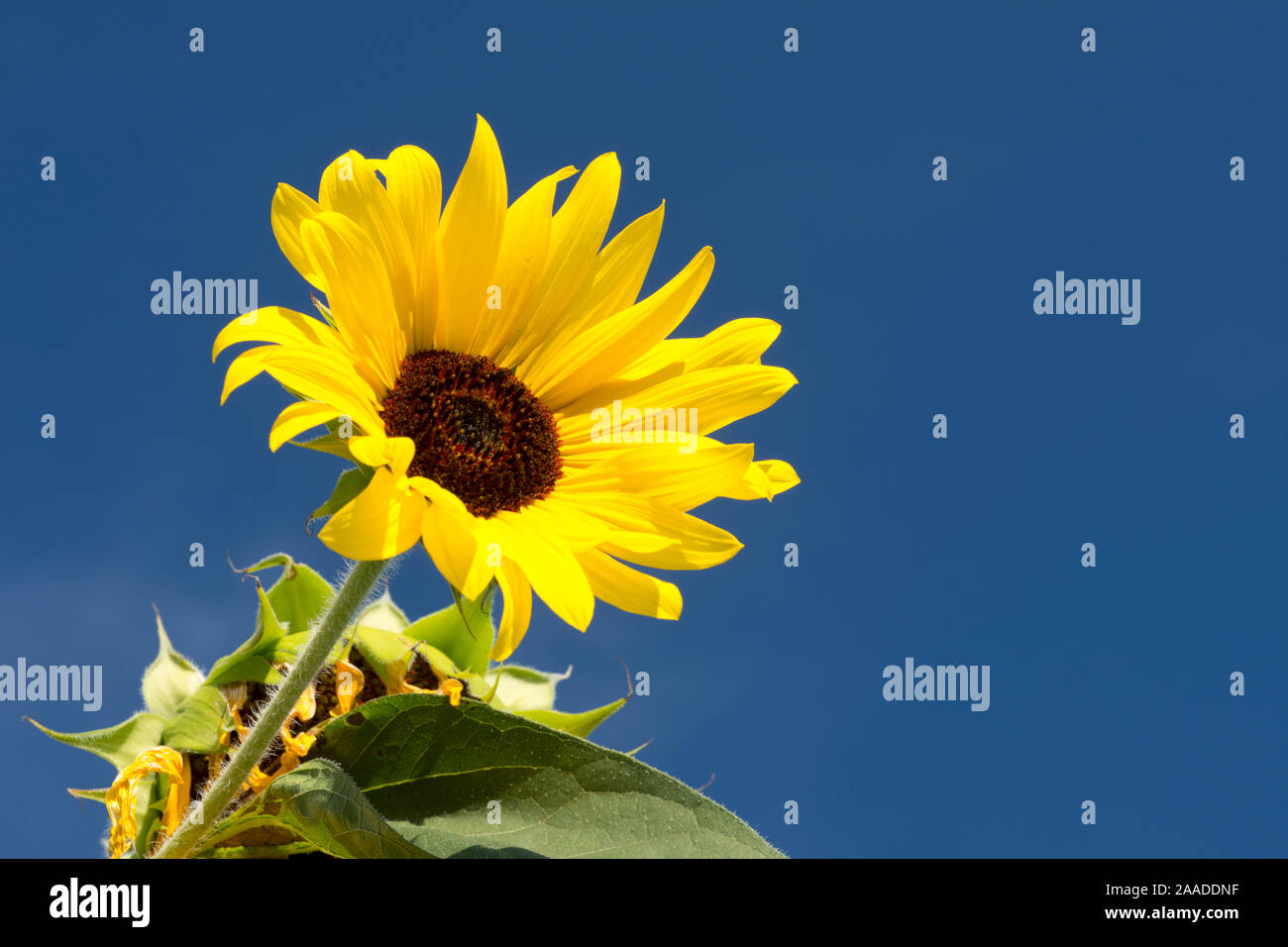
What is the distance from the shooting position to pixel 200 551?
328cm

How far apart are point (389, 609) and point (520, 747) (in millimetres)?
1089

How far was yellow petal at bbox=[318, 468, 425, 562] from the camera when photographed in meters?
1.82

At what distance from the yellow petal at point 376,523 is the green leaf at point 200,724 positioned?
934 mm

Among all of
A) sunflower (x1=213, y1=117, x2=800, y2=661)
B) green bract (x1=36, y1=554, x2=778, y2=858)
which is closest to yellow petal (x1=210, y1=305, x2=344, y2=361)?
sunflower (x1=213, y1=117, x2=800, y2=661)

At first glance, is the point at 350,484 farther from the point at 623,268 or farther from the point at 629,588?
the point at 623,268

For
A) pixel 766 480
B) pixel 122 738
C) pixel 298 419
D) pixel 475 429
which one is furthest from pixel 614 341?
pixel 122 738

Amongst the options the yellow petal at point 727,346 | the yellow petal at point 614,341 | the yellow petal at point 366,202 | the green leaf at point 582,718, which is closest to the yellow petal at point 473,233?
the yellow petal at point 366,202

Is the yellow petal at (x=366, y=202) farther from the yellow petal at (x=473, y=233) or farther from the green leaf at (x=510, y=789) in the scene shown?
the green leaf at (x=510, y=789)

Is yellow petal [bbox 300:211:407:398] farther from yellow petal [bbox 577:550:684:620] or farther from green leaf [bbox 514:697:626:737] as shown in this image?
green leaf [bbox 514:697:626:737]

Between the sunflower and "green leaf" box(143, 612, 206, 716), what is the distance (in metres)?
1.12

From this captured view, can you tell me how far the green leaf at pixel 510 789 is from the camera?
2145 mm

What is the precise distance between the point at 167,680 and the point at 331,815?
1.22 meters
